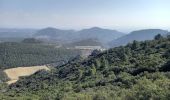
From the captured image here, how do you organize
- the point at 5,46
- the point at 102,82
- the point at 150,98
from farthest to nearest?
the point at 5,46 < the point at 102,82 < the point at 150,98

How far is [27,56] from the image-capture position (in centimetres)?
13662

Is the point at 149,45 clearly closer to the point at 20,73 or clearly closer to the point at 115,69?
the point at 115,69

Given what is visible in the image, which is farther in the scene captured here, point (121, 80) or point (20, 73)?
point (20, 73)

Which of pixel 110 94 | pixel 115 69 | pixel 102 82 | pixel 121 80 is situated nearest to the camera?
pixel 110 94

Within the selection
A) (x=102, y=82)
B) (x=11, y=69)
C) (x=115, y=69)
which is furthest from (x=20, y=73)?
(x=102, y=82)

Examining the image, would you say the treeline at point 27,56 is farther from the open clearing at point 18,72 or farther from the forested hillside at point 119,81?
the forested hillside at point 119,81

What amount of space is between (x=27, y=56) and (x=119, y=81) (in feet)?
332

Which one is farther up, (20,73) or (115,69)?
(115,69)

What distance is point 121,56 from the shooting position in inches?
2391

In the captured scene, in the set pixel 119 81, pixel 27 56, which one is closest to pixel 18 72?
pixel 27 56

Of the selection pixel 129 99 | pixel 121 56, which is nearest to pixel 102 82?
pixel 129 99

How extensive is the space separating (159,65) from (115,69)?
9.18 m

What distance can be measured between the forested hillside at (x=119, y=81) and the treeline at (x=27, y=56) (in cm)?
6195

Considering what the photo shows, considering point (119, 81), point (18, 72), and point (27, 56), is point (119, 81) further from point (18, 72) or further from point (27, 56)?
point (27, 56)
